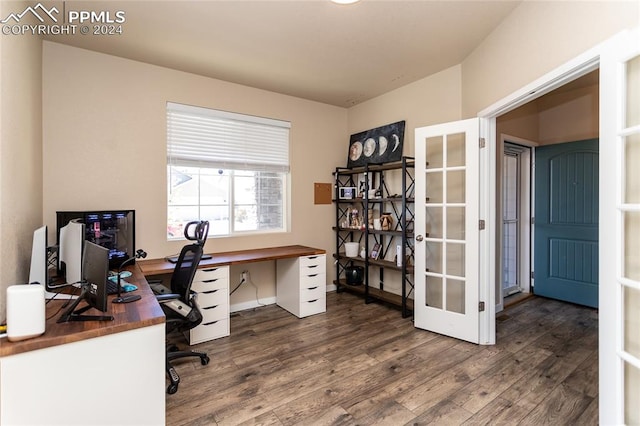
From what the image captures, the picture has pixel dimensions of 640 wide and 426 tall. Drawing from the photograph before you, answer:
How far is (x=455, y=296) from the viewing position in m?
2.96

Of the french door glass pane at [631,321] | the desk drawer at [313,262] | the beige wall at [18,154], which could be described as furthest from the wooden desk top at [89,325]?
the french door glass pane at [631,321]

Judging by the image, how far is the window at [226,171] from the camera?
132 inches

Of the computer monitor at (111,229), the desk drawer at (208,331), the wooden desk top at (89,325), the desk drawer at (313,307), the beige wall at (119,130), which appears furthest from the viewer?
the desk drawer at (313,307)

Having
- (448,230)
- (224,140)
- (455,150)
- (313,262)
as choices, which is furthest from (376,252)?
(224,140)

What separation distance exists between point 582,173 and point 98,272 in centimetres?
503

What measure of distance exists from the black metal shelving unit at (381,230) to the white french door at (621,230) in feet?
6.45

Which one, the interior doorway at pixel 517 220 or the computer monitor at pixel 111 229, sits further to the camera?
the interior doorway at pixel 517 220

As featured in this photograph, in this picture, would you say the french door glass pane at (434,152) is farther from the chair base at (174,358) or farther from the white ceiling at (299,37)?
the chair base at (174,358)

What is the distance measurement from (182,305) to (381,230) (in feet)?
7.75

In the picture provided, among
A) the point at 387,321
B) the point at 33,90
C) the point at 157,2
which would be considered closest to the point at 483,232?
the point at 387,321

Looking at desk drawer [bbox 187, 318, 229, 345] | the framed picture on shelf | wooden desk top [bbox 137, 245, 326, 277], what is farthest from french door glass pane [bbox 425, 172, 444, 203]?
desk drawer [bbox 187, 318, 229, 345]

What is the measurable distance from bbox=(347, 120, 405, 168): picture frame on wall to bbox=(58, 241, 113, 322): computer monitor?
315 centimetres

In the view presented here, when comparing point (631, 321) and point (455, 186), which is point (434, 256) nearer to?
point (455, 186)

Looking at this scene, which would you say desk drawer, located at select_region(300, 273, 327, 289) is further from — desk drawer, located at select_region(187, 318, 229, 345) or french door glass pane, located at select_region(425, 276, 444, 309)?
french door glass pane, located at select_region(425, 276, 444, 309)
